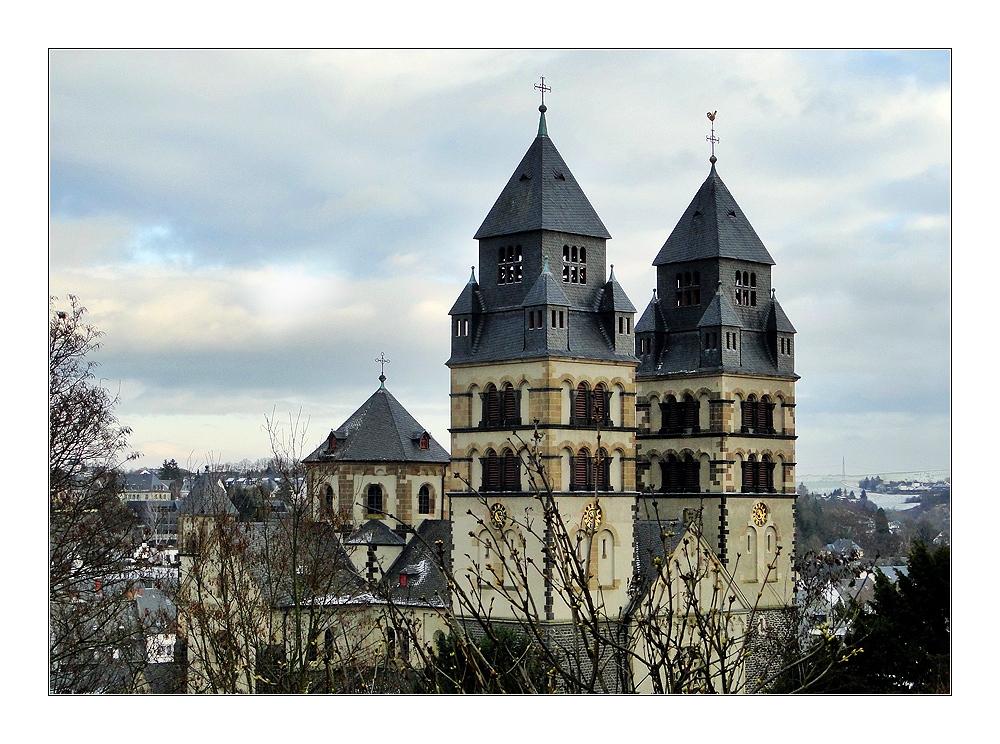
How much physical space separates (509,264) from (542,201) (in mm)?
2116

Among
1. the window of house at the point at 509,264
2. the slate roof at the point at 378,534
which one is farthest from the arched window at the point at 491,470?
the slate roof at the point at 378,534

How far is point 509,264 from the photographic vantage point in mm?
43250

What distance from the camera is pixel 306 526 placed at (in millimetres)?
36625

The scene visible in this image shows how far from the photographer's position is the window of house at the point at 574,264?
42.9 meters

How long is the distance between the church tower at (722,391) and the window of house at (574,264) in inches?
233

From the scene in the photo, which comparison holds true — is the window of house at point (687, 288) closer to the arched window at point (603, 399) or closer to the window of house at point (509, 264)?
the arched window at point (603, 399)

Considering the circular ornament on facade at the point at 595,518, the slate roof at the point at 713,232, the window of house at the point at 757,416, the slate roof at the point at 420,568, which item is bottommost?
Result: the slate roof at the point at 420,568

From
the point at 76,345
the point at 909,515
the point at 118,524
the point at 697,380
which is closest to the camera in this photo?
the point at 76,345

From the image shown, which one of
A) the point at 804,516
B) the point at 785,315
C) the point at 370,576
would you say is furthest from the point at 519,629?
the point at 804,516

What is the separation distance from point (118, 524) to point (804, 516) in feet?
221

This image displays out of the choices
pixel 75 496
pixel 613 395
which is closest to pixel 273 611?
pixel 75 496

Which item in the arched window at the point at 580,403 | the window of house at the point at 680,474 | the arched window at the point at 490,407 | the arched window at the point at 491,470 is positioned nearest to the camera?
the arched window at the point at 580,403

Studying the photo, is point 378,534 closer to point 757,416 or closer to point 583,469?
point 583,469

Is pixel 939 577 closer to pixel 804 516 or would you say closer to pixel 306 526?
pixel 306 526
